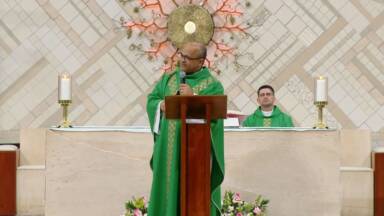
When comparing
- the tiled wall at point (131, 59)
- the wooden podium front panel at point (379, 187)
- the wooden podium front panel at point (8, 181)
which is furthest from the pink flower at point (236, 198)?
the wooden podium front panel at point (8, 181)

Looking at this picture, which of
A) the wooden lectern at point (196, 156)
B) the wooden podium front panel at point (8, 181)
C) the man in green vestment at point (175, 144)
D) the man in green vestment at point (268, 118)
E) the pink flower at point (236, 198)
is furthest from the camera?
the wooden podium front panel at point (8, 181)

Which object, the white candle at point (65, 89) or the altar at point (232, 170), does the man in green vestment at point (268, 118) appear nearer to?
the altar at point (232, 170)

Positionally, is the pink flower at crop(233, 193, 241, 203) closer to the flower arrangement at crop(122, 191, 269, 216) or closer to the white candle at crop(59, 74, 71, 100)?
the flower arrangement at crop(122, 191, 269, 216)

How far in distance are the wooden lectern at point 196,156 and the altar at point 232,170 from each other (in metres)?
1.77

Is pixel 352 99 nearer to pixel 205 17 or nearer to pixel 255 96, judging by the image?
pixel 255 96

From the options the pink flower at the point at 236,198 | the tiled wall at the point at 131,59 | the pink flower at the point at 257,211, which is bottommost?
the pink flower at the point at 257,211

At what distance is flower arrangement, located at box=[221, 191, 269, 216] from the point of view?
5.61m

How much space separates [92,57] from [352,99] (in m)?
3.26

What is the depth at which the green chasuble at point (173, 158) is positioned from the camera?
4539 mm

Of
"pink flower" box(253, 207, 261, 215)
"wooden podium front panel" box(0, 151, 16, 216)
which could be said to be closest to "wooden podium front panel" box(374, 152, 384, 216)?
"pink flower" box(253, 207, 261, 215)

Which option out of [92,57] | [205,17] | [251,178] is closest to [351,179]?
[251,178]

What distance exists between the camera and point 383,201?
7.16 m

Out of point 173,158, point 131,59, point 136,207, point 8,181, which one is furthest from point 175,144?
point 131,59

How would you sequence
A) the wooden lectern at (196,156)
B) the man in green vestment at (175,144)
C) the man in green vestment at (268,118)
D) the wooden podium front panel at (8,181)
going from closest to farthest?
the wooden lectern at (196,156)
the man in green vestment at (175,144)
the man in green vestment at (268,118)
the wooden podium front panel at (8,181)
